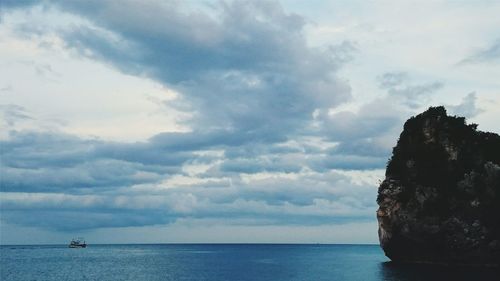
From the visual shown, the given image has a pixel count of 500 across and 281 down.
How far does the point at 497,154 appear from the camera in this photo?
333 feet

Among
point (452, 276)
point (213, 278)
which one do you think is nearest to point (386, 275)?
point (452, 276)

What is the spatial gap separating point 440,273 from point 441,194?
1732 cm

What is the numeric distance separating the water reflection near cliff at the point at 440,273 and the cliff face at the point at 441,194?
13.4ft

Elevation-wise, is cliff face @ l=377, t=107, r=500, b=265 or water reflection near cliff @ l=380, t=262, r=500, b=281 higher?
cliff face @ l=377, t=107, r=500, b=265

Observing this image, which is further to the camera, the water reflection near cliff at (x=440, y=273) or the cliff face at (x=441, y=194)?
the cliff face at (x=441, y=194)

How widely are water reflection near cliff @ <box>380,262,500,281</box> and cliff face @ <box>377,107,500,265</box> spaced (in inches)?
160

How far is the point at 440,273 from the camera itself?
87.5 m

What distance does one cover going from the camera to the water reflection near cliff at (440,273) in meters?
81.2

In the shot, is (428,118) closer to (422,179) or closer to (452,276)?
(422,179)

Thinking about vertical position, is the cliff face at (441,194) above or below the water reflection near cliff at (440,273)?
above

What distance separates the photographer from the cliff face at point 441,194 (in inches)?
3686

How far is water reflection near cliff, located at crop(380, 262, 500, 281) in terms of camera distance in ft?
266

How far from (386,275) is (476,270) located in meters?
14.7

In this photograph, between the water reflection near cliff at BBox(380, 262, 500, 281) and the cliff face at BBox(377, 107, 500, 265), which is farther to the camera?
the cliff face at BBox(377, 107, 500, 265)
